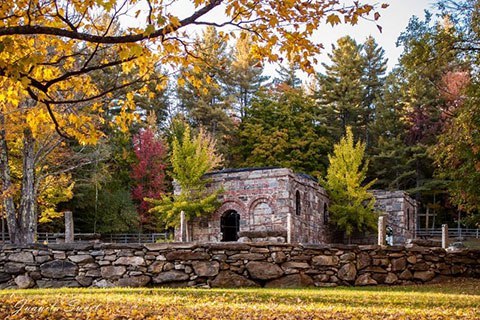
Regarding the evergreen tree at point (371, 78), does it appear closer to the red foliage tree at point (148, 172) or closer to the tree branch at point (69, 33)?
the red foliage tree at point (148, 172)

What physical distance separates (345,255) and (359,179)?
18285 mm

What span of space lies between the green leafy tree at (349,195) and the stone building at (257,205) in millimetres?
2955

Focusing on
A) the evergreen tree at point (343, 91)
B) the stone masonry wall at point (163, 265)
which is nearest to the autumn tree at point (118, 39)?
the stone masonry wall at point (163, 265)

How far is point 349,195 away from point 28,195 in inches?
668

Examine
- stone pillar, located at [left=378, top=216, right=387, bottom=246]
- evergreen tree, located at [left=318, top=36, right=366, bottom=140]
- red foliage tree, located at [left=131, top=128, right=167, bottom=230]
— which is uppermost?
evergreen tree, located at [left=318, top=36, right=366, bottom=140]

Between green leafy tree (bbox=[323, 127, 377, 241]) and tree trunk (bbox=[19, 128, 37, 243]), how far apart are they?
15830 millimetres

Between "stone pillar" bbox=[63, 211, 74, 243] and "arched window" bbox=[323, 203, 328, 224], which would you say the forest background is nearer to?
"arched window" bbox=[323, 203, 328, 224]

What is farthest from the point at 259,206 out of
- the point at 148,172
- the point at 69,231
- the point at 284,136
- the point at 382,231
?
the point at 284,136

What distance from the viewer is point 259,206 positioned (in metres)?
25.3

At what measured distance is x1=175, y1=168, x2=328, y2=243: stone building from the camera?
2480 cm

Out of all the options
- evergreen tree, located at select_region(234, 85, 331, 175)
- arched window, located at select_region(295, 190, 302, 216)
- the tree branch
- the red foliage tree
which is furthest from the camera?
evergreen tree, located at select_region(234, 85, 331, 175)

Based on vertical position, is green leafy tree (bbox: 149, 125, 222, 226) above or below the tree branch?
below

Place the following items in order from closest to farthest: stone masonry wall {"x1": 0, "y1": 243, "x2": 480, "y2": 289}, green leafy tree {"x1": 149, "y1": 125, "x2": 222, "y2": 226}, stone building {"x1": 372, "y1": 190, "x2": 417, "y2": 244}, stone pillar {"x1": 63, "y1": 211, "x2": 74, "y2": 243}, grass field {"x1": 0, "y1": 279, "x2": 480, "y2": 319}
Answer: grass field {"x1": 0, "y1": 279, "x2": 480, "y2": 319} < stone masonry wall {"x1": 0, "y1": 243, "x2": 480, "y2": 289} < stone pillar {"x1": 63, "y1": 211, "x2": 74, "y2": 243} < green leafy tree {"x1": 149, "y1": 125, "x2": 222, "y2": 226} < stone building {"x1": 372, "y1": 190, "x2": 417, "y2": 244}

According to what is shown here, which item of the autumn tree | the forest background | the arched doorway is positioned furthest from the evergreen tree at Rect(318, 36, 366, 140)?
the autumn tree
